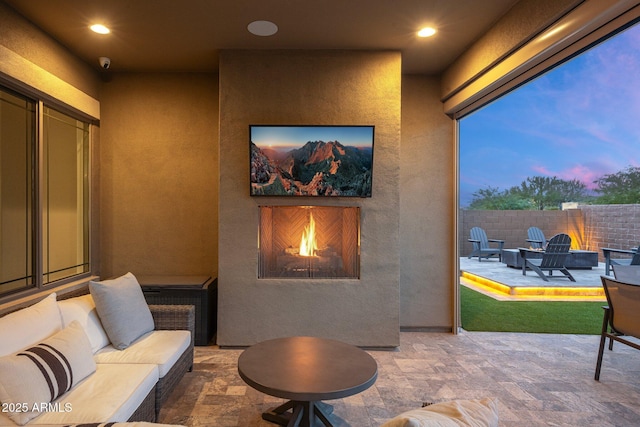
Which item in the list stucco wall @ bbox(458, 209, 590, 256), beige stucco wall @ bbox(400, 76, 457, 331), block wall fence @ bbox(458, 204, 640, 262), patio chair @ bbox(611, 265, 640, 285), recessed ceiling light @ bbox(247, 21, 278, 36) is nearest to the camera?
recessed ceiling light @ bbox(247, 21, 278, 36)

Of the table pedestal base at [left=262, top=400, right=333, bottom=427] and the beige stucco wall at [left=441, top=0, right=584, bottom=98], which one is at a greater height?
the beige stucco wall at [left=441, top=0, right=584, bottom=98]

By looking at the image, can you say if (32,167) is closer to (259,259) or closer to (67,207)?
(67,207)

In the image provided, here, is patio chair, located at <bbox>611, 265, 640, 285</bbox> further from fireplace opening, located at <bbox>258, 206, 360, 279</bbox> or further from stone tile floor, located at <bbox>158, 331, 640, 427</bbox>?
fireplace opening, located at <bbox>258, 206, 360, 279</bbox>

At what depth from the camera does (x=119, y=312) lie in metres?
2.35

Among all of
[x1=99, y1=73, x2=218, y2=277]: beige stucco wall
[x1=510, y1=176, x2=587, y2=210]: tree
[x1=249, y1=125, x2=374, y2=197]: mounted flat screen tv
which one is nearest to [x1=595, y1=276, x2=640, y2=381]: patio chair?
[x1=249, y1=125, x2=374, y2=197]: mounted flat screen tv

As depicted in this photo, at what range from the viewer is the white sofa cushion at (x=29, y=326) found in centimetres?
169

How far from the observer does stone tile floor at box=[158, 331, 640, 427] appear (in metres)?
2.26

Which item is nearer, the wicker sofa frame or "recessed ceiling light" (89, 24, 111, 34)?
the wicker sofa frame

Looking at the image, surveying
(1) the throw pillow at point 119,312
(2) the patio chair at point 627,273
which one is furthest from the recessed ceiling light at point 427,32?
(1) the throw pillow at point 119,312

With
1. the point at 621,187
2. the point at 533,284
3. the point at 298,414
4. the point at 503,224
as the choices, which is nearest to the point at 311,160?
the point at 298,414

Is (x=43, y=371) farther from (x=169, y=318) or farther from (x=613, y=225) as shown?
(x=613, y=225)

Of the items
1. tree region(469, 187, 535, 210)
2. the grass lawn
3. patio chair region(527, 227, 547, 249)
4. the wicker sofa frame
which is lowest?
the grass lawn

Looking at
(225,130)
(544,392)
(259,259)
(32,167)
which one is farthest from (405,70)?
(32,167)

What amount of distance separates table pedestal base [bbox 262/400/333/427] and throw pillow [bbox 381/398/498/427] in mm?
1286
